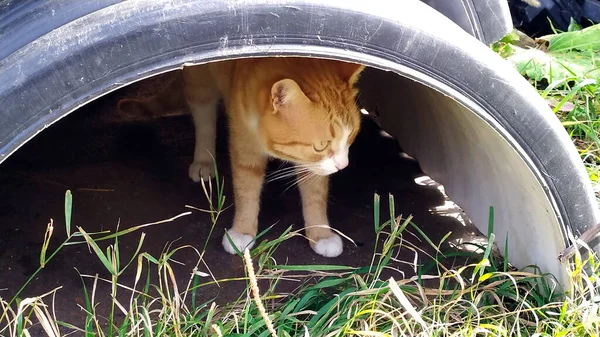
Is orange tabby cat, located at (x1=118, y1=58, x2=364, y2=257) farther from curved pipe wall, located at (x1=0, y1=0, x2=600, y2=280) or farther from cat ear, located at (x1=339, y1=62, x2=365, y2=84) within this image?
curved pipe wall, located at (x1=0, y1=0, x2=600, y2=280)

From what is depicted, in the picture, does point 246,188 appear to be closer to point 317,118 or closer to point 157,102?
point 317,118

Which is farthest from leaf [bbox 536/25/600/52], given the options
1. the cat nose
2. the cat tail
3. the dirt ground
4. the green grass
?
the cat tail

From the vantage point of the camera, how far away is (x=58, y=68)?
1.18 metres

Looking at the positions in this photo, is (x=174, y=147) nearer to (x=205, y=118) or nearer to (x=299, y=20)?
(x=205, y=118)

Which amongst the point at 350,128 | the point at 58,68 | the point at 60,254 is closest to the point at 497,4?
the point at 350,128

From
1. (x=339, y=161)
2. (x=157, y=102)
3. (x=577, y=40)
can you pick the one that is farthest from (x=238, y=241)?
(x=577, y=40)

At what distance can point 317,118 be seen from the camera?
1.91 metres

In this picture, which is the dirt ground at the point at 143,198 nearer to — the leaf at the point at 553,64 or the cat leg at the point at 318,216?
the cat leg at the point at 318,216

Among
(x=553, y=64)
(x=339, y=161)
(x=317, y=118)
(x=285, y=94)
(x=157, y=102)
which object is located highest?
(x=157, y=102)

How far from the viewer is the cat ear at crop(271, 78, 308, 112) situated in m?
1.76

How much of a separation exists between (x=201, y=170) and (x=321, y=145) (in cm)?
75

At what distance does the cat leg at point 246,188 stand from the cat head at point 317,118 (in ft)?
0.55

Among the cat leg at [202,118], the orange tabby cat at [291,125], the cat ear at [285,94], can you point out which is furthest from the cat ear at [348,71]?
the cat leg at [202,118]

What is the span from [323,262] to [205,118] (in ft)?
2.54
